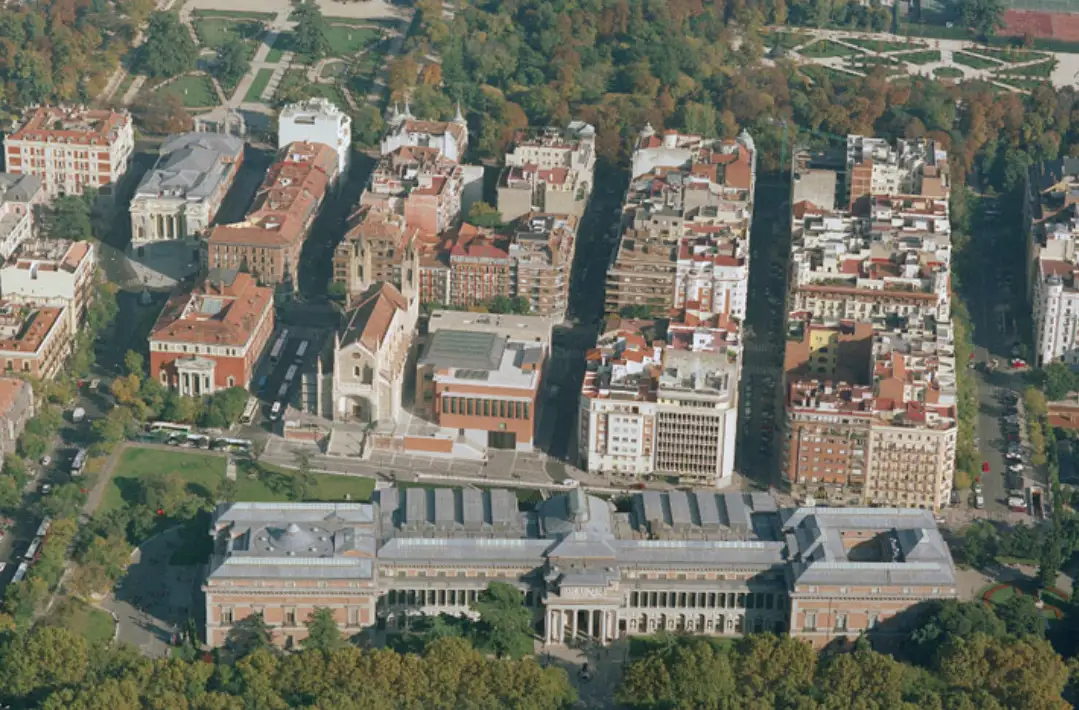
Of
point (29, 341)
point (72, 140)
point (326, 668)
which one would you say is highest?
point (72, 140)

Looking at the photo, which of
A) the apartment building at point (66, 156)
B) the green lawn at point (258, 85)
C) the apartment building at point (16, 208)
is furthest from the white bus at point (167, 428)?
the green lawn at point (258, 85)

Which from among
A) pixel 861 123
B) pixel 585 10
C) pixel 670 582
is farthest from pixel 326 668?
pixel 585 10

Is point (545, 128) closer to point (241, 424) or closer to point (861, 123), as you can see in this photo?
point (861, 123)

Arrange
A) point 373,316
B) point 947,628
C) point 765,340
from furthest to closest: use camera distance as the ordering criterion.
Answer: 1. point 765,340
2. point 373,316
3. point 947,628

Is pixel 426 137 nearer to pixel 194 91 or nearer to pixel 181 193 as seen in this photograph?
pixel 181 193

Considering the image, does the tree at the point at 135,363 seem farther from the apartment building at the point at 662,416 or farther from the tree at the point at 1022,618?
the tree at the point at 1022,618

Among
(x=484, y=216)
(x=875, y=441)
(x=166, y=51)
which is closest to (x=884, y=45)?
(x=484, y=216)

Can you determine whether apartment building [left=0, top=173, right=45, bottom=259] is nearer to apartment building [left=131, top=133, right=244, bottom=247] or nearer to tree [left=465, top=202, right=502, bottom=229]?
apartment building [left=131, top=133, right=244, bottom=247]
